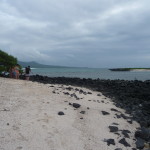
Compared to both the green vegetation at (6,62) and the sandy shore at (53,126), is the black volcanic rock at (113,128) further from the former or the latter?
the green vegetation at (6,62)

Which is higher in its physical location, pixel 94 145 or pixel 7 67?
pixel 7 67

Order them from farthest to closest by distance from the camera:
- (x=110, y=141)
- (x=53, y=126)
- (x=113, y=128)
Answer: (x=113, y=128)
(x=53, y=126)
(x=110, y=141)

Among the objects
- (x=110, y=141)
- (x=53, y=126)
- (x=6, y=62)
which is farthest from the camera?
(x=6, y=62)

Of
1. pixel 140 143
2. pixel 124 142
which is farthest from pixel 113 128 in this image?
pixel 140 143

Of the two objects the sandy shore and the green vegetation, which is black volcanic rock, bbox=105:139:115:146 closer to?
the sandy shore

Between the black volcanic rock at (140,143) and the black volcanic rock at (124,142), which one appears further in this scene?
the black volcanic rock at (124,142)

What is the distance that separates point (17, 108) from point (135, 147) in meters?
4.52

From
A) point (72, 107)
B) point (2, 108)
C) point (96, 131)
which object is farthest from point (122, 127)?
point (2, 108)

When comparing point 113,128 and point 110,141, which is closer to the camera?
point 110,141

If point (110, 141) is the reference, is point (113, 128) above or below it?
above

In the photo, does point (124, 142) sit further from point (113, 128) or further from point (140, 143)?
point (113, 128)

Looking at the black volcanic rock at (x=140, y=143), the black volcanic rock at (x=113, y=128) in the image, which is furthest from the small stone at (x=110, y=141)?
the black volcanic rock at (x=113, y=128)

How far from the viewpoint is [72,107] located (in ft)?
33.1

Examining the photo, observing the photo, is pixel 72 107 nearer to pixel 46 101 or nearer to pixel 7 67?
pixel 46 101
